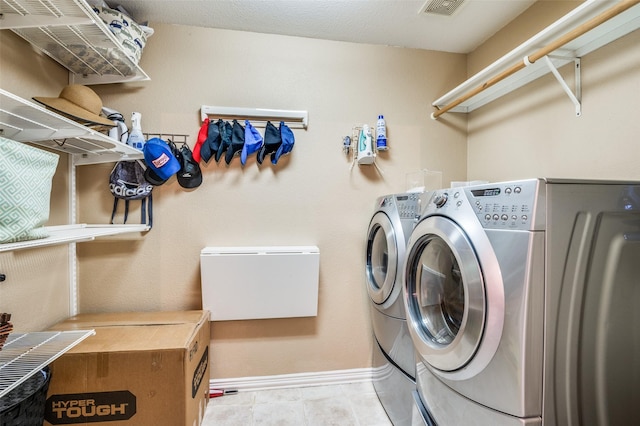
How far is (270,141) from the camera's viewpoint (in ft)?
6.04

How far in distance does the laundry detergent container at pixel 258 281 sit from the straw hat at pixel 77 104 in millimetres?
881

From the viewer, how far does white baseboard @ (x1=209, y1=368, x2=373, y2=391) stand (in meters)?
1.91

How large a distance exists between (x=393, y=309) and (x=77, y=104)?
1.89 meters

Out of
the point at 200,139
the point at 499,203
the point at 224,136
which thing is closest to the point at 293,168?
the point at 224,136

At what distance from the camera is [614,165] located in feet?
4.12

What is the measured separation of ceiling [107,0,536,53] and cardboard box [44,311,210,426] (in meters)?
1.85

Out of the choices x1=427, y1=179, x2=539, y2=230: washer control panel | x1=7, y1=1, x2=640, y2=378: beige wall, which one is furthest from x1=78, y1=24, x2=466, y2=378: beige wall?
x1=427, y1=179, x2=539, y2=230: washer control panel

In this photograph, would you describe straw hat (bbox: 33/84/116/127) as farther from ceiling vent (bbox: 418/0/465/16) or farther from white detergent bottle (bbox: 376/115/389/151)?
ceiling vent (bbox: 418/0/465/16)

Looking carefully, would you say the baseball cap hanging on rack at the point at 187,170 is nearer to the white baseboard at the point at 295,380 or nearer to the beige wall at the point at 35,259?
the beige wall at the point at 35,259

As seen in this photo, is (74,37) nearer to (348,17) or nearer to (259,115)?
(259,115)

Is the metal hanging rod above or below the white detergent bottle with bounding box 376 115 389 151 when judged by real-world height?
above

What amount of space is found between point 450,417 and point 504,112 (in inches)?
69.7

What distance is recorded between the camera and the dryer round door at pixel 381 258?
1.57 metres

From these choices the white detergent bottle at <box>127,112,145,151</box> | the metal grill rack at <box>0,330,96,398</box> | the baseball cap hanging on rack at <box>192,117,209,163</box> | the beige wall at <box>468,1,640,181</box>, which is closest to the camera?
the metal grill rack at <box>0,330,96,398</box>
